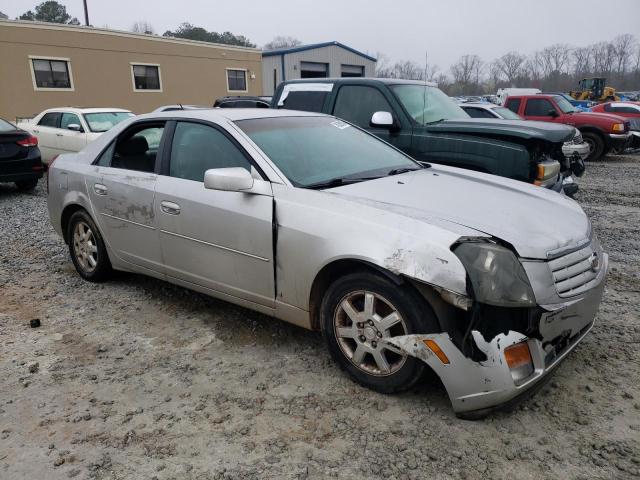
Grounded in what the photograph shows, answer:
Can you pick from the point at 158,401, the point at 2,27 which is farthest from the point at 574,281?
the point at 2,27

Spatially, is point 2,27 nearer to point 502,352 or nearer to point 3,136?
point 3,136

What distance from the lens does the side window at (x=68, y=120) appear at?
36.7 feet

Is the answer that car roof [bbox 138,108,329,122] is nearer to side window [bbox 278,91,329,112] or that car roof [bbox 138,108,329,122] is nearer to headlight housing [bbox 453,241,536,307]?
headlight housing [bbox 453,241,536,307]

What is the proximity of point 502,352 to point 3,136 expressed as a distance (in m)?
8.82

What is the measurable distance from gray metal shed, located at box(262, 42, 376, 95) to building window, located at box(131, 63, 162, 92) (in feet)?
28.1

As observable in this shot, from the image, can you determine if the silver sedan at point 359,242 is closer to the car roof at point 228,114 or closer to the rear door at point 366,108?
the car roof at point 228,114

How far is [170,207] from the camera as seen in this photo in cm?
367

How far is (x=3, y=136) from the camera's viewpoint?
8398 millimetres

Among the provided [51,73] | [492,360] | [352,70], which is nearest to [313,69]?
[352,70]

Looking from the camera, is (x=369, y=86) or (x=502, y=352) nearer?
(x=502, y=352)

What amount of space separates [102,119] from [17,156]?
2.96 metres

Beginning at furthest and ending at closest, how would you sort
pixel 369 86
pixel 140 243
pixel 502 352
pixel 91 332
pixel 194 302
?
pixel 369 86 → pixel 194 302 → pixel 140 243 → pixel 91 332 → pixel 502 352

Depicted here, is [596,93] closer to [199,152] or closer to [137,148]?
[137,148]

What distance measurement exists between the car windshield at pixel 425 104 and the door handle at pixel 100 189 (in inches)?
139
